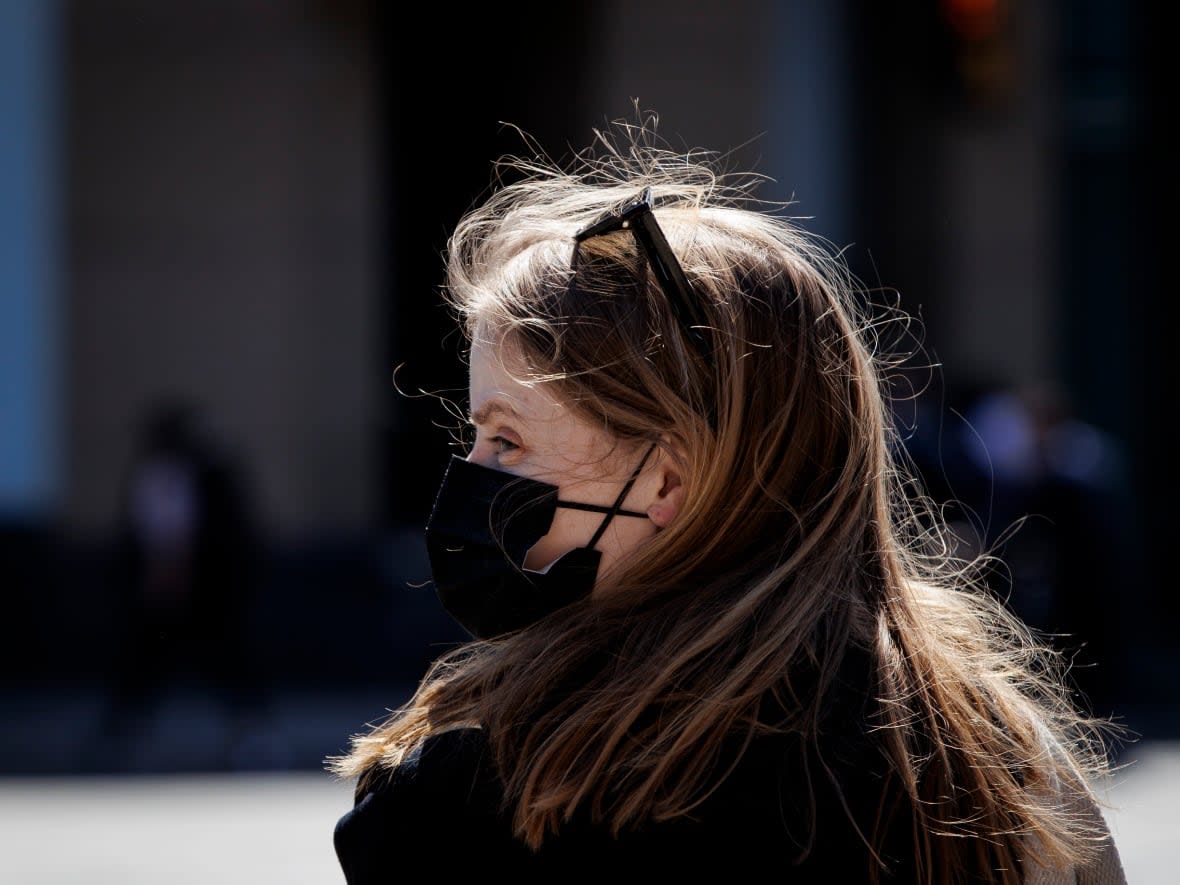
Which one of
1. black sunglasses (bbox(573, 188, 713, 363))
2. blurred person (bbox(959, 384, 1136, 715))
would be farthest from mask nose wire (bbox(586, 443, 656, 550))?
blurred person (bbox(959, 384, 1136, 715))

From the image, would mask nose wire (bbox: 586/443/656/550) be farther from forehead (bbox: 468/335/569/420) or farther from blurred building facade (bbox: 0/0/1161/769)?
blurred building facade (bbox: 0/0/1161/769)

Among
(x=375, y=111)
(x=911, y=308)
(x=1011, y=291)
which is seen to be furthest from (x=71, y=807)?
(x=1011, y=291)

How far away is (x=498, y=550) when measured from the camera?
164 centimetres

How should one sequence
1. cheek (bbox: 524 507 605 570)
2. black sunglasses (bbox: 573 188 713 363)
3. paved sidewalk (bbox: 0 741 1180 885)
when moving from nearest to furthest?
black sunglasses (bbox: 573 188 713 363) → cheek (bbox: 524 507 605 570) → paved sidewalk (bbox: 0 741 1180 885)

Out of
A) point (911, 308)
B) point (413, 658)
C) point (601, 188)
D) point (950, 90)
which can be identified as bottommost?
point (413, 658)

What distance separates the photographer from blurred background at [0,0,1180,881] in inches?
385

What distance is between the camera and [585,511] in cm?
152

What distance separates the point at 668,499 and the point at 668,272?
0.22 metres

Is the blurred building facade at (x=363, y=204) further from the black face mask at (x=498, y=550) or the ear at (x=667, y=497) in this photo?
the ear at (x=667, y=497)

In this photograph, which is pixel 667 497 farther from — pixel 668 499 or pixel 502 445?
pixel 502 445

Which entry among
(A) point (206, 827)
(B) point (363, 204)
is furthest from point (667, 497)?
(B) point (363, 204)

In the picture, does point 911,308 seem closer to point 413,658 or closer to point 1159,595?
point 1159,595

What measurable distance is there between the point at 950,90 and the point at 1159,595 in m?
3.69

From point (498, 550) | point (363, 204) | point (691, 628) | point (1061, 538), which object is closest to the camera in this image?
point (691, 628)
